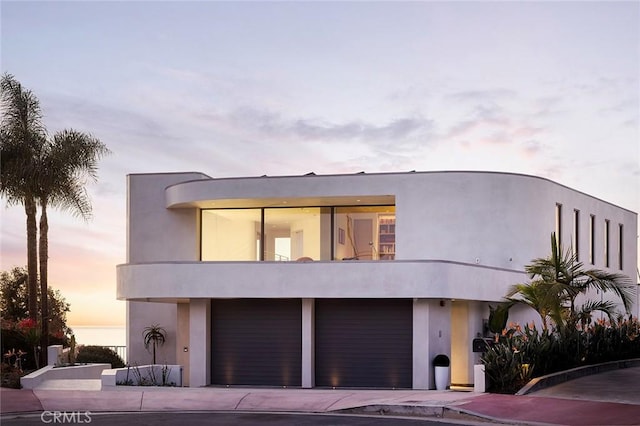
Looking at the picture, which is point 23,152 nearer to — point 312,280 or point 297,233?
point 297,233

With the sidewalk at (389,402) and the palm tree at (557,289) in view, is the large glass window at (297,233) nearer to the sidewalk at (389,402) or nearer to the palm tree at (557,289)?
the palm tree at (557,289)

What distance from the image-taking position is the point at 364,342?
94.4ft

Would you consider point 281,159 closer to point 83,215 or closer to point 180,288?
point 83,215

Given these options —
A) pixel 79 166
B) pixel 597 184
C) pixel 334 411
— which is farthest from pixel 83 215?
pixel 597 184

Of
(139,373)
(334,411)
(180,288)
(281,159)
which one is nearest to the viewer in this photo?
(334,411)

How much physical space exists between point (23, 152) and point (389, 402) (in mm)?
20214

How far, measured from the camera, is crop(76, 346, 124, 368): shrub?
1447 inches

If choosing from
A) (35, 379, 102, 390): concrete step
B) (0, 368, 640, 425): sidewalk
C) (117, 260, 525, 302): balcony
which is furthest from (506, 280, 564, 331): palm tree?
(35, 379, 102, 390): concrete step

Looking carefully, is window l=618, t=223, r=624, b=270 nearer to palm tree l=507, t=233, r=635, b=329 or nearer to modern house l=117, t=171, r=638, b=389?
modern house l=117, t=171, r=638, b=389

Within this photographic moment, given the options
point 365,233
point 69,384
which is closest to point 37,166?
point 69,384

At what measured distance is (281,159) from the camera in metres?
42.2

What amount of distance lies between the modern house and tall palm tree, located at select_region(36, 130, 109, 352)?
1.91 metres

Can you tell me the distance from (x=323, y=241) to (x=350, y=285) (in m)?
4.95

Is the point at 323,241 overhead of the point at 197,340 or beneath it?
overhead
